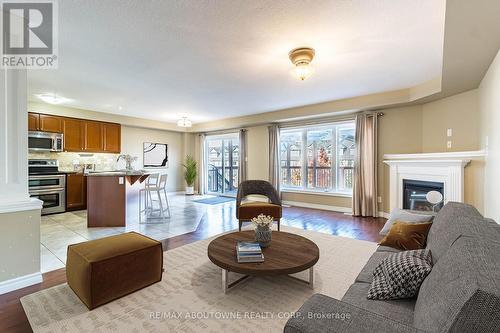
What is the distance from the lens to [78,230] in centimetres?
403

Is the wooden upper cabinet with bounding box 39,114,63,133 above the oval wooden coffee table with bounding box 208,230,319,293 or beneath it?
above

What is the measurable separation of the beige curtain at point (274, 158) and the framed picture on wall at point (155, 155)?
408 centimetres

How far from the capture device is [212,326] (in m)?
1.68

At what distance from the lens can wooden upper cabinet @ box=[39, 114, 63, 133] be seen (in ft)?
17.5

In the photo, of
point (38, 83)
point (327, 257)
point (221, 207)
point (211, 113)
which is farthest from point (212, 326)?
point (211, 113)

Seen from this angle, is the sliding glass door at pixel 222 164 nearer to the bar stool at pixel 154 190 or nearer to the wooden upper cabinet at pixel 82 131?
the wooden upper cabinet at pixel 82 131

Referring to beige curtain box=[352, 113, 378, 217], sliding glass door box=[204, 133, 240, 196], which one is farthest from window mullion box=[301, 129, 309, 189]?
sliding glass door box=[204, 133, 240, 196]

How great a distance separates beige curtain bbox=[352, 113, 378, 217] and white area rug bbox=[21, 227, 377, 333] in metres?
2.76

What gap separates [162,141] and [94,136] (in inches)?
91.0

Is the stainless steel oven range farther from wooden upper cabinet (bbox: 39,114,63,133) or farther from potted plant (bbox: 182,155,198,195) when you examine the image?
potted plant (bbox: 182,155,198,195)

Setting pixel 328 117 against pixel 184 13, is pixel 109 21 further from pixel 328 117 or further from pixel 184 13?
pixel 328 117

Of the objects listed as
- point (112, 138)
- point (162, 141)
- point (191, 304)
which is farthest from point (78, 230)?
point (162, 141)

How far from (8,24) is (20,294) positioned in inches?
100

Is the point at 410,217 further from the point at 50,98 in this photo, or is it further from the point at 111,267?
the point at 50,98
